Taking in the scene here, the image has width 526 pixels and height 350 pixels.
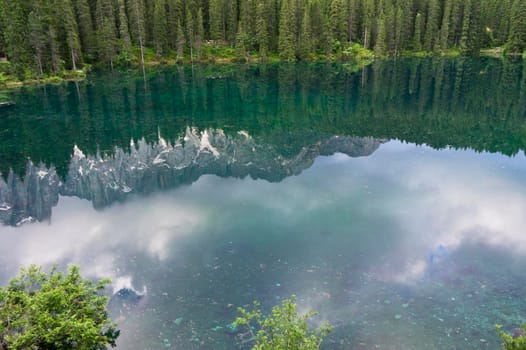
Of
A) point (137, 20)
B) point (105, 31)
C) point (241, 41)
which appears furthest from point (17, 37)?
point (241, 41)

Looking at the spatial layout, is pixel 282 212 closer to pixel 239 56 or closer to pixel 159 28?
pixel 239 56

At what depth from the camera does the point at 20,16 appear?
82375mm

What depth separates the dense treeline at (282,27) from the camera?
105m

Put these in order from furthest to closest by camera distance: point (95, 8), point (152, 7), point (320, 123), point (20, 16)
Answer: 1. point (152, 7)
2. point (95, 8)
3. point (20, 16)
4. point (320, 123)

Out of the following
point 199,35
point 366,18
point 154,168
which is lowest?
point 154,168

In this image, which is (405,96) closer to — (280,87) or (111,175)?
(280,87)

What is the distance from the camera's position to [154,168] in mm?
38375

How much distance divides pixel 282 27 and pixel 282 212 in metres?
99.6

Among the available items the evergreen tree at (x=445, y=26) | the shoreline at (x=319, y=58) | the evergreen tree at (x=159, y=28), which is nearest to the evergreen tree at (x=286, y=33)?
the shoreline at (x=319, y=58)

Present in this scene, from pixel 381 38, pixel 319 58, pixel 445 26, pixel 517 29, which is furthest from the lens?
pixel 445 26

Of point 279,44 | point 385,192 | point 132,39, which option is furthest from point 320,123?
point 132,39

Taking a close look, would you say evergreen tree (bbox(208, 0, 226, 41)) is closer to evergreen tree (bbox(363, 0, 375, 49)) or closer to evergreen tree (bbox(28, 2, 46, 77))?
evergreen tree (bbox(363, 0, 375, 49))

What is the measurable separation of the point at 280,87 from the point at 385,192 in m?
49.2

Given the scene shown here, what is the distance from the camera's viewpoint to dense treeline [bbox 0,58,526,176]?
45906 millimetres
